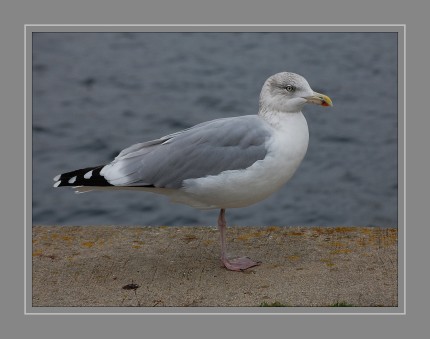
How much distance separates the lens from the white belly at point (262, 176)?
642cm

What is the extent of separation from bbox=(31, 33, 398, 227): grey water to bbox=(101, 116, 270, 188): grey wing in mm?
4186

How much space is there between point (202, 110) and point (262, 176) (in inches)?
223

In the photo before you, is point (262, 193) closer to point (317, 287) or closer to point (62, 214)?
point (317, 287)

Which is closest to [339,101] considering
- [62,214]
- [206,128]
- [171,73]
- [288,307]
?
[171,73]

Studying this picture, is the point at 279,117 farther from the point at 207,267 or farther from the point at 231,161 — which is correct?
the point at 207,267

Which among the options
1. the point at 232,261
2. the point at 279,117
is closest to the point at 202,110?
the point at 232,261

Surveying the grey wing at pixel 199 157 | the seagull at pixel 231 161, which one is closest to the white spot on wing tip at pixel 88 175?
the seagull at pixel 231 161

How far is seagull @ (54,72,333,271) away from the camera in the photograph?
254 inches

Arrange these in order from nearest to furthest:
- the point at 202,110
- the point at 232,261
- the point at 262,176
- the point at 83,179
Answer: the point at 262,176, the point at 83,179, the point at 232,261, the point at 202,110

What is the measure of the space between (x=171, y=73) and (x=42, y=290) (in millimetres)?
6237

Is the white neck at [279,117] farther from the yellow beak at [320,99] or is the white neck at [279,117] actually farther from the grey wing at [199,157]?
the yellow beak at [320,99]

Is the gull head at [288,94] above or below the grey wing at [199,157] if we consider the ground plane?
above

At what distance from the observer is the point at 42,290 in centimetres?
651

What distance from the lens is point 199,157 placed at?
21.5ft
